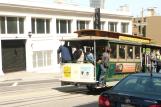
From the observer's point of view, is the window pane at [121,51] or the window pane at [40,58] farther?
the window pane at [40,58]

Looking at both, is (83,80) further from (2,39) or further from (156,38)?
(156,38)

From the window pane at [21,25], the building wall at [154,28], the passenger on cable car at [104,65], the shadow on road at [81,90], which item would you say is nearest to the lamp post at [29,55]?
the window pane at [21,25]

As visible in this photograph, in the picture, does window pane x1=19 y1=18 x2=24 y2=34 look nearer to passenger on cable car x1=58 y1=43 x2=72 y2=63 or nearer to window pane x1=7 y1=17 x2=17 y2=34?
window pane x1=7 y1=17 x2=17 y2=34

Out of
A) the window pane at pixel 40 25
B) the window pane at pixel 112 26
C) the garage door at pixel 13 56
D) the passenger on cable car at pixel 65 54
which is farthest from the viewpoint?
the window pane at pixel 112 26

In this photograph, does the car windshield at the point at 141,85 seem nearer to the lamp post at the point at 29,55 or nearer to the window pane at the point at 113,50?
the window pane at the point at 113,50

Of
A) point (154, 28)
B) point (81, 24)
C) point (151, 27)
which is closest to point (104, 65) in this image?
point (81, 24)

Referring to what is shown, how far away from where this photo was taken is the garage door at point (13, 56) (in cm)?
3334

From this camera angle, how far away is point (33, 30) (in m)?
36.2

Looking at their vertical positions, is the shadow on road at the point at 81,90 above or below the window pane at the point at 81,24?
below

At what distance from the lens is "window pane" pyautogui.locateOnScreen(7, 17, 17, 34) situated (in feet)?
111

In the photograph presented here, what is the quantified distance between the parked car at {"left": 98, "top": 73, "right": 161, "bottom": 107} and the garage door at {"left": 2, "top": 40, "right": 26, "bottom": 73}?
81.4 feet

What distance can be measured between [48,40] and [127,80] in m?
28.8

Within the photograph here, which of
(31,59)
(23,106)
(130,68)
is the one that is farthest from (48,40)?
(23,106)

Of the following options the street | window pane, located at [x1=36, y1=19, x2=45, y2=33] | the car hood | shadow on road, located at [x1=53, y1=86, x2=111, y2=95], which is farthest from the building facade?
the car hood
